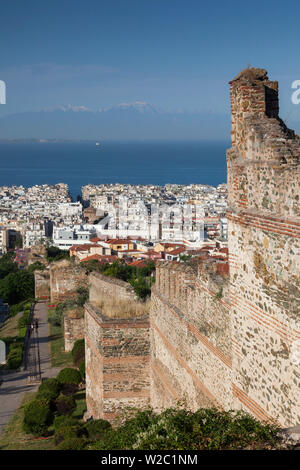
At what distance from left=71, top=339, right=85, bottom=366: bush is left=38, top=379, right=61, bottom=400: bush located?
1.48m

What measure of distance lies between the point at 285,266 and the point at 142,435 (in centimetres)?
153

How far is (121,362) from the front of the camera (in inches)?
348

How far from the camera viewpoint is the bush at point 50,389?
11.0 meters

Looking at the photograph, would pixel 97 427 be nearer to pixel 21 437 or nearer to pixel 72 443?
pixel 72 443

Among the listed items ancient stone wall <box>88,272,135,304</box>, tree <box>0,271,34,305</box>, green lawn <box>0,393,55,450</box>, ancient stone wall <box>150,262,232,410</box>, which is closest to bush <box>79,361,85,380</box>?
green lawn <box>0,393,55,450</box>

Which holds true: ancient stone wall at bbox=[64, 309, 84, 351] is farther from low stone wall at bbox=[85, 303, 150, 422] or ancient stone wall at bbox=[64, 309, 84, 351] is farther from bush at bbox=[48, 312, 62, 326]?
low stone wall at bbox=[85, 303, 150, 422]

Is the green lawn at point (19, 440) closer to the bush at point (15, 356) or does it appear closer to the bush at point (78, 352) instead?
the bush at point (78, 352)

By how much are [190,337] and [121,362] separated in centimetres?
249

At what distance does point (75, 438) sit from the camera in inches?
317

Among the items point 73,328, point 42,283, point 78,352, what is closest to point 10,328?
point 42,283

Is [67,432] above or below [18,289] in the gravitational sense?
above

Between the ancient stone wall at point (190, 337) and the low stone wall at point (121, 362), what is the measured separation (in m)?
0.25

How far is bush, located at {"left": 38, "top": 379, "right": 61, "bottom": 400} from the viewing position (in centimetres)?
1101

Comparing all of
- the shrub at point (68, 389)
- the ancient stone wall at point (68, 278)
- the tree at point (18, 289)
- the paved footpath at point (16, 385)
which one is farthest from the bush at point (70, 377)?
the tree at point (18, 289)
